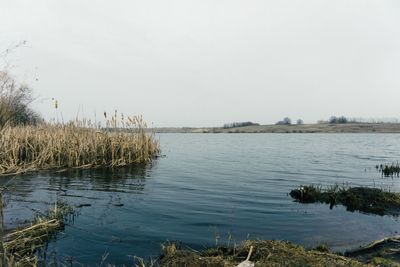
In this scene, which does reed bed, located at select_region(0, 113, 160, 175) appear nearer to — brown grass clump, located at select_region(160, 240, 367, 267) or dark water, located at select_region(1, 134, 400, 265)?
dark water, located at select_region(1, 134, 400, 265)

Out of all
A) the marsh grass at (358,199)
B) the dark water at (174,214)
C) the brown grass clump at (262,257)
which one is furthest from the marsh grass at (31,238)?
the marsh grass at (358,199)

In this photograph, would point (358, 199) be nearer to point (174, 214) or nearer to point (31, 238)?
point (174, 214)

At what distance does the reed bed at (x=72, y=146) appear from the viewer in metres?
18.4

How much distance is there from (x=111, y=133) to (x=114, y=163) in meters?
2.37

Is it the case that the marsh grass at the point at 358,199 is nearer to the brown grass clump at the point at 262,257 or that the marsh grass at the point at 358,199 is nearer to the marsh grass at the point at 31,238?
the brown grass clump at the point at 262,257

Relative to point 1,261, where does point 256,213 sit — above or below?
below

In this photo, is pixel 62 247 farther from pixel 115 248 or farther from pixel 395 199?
pixel 395 199

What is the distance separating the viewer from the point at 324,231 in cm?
951

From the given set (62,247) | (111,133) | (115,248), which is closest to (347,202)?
(115,248)

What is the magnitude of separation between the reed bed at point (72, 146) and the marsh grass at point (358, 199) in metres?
12.2

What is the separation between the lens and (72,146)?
66.3ft

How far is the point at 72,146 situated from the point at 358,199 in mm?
15129

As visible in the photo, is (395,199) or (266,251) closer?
(266,251)

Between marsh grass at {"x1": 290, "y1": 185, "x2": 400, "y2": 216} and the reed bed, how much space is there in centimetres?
1217
